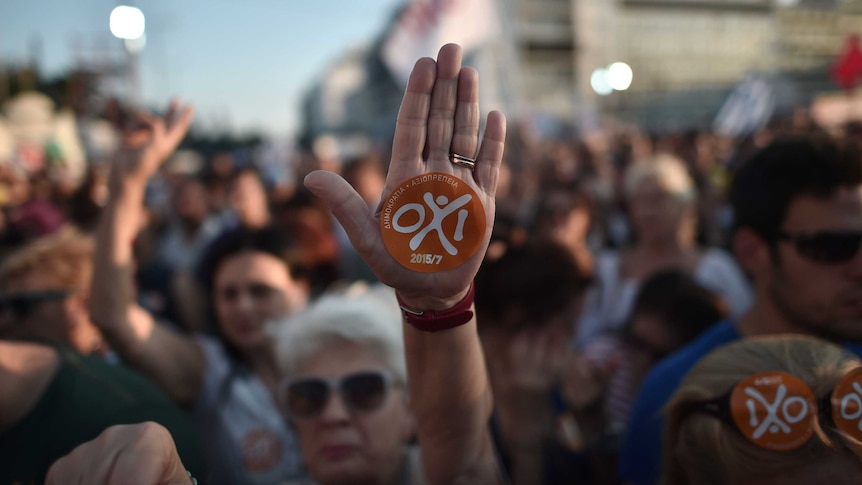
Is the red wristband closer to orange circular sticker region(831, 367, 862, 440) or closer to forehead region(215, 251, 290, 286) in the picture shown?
orange circular sticker region(831, 367, 862, 440)

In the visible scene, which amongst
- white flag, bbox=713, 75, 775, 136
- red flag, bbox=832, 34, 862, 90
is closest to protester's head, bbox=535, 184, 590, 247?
white flag, bbox=713, 75, 775, 136

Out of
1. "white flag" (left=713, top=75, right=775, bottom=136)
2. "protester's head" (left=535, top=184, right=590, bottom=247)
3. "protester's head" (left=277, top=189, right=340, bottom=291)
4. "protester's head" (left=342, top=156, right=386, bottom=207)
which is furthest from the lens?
"white flag" (left=713, top=75, right=775, bottom=136)

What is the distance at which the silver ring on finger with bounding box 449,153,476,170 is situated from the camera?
127 cm

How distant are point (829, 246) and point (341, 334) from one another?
1.41 metres

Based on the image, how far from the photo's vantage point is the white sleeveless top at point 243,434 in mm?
2197

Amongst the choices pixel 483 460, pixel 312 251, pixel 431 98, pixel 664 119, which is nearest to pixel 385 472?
pixel 483 460

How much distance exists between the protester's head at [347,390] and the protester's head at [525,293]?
2.22 feet

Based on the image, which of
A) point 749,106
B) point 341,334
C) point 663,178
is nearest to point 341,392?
point 341,334

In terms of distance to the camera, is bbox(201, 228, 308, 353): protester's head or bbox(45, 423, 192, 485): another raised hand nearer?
bbox(45, 423, 192, 485): another raised hand

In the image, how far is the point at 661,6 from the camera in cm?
5706

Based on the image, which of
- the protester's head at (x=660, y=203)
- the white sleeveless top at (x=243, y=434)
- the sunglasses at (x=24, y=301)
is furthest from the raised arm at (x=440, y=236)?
the protester's head at (x=660, y=203)

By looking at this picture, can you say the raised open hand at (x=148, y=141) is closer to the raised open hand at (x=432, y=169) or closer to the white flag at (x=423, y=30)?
the raised open hand at (x=432, y=169)

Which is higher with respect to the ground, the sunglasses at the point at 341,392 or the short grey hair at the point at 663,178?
the short grey hair at the point at 663,178

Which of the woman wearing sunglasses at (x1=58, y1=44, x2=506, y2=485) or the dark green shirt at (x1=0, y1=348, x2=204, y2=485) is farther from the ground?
the woman wearing sunglasses at (x1=58, y1=44, x2=506, y2=485)
